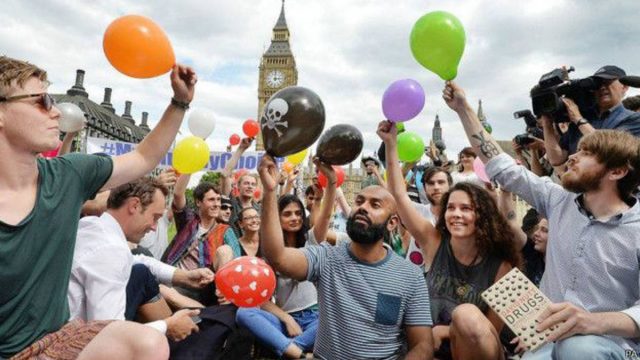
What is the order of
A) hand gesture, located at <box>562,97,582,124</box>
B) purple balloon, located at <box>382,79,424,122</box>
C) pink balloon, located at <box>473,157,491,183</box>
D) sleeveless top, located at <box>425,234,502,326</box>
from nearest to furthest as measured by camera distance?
sleeveless top, located at <box>425,234,502,326</box>
hand gesture, located at <box>562,97,582,124</box>
purple balloon, located at <box>382,79,424,122</box>
pink balloon, located at <box>473,157,491,183</box>

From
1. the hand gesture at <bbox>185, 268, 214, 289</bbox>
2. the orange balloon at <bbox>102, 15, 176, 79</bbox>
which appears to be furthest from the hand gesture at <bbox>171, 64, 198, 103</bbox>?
the hand gesture at <bbox>185, 268, 214, 289</bbox>

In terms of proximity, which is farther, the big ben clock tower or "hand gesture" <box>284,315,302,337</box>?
the big ben clock tower

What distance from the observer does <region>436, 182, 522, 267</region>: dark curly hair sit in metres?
3.20

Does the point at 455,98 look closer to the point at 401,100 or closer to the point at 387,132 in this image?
the point at 387,132

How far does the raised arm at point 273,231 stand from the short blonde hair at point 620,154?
181 cm

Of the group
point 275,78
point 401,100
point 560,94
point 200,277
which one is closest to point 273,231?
point 200,277

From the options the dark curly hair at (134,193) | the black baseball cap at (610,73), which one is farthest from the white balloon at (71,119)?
the black baseball cap at (610,73)

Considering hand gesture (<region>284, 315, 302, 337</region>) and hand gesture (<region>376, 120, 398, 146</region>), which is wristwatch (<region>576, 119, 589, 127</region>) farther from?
hand gesture (<region>284, 315, 302, 337</region>)

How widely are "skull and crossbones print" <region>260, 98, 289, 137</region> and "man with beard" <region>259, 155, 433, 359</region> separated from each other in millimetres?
300

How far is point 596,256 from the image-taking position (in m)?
2.24

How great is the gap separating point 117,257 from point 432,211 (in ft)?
11.2

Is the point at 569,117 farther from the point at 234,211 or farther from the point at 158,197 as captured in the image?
the point at 234,211

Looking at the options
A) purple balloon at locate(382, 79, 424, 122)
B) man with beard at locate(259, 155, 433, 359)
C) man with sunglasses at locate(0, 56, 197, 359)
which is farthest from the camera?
purple balloon at locate(382, 79, 424, 122)

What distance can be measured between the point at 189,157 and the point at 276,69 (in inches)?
3537
